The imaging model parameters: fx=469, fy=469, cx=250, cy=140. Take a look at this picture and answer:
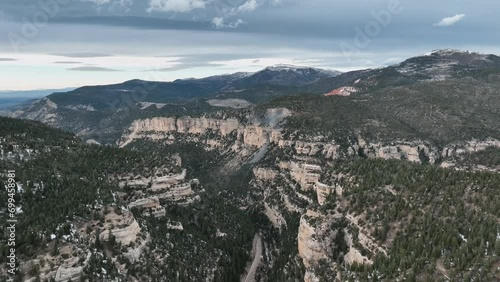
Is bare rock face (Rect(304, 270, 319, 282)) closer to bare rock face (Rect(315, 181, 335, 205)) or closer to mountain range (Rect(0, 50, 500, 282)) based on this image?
mountain range (Rect(0, 50, 500, 282))

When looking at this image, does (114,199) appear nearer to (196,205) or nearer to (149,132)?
(196,205)

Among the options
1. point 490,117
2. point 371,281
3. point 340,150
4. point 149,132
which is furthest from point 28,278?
point 149,132

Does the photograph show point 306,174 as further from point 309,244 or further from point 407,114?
point 407,114

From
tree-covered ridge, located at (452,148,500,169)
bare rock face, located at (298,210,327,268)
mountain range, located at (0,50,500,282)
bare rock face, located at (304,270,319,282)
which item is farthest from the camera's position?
tree-covered ridge, located at (452,148,500,169)

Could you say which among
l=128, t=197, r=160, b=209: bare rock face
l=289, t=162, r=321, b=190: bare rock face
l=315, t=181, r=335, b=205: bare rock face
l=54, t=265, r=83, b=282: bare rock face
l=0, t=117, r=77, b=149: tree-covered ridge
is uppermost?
l=0, t=117, r=77, b=149: tree-covered ridge

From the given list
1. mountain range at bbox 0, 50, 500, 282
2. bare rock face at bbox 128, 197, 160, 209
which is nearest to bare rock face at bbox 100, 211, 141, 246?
mountain range at bbox 0, 50, 500, 282

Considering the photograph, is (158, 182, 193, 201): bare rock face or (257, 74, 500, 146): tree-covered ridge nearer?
(158, 182, 193, 201): bare rock face
